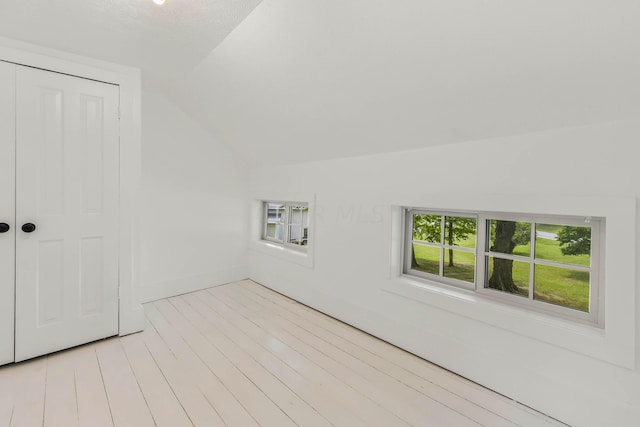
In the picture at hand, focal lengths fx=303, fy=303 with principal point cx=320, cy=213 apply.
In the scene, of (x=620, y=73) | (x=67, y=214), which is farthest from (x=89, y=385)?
(x=620, y=73)

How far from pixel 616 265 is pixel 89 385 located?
309cm

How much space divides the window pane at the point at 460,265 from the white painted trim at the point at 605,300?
0.60 ft

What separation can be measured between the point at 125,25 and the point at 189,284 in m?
2.72

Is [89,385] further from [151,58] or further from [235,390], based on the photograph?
[151,58]

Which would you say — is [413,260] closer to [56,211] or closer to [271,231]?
[271,231]

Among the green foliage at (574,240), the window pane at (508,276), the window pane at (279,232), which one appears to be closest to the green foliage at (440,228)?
the window pane at (508,276)

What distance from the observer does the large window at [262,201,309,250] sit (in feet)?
12.5

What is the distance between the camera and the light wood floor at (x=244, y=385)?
1.67 metres

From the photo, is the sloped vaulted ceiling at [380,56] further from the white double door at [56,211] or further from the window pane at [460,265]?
the window pane at [460,265]

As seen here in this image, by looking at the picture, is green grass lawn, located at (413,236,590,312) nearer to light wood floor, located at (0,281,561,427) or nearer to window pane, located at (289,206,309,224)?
light wood floor, located at (0,281,561,427)

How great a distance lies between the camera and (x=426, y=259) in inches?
102

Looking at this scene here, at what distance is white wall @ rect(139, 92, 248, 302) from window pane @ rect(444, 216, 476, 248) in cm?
278

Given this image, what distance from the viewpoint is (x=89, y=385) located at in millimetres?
1935

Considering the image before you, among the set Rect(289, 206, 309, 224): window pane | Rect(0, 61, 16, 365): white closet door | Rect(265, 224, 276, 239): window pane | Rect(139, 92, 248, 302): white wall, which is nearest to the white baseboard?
Rect(139, 92, 248, 302): white wall
